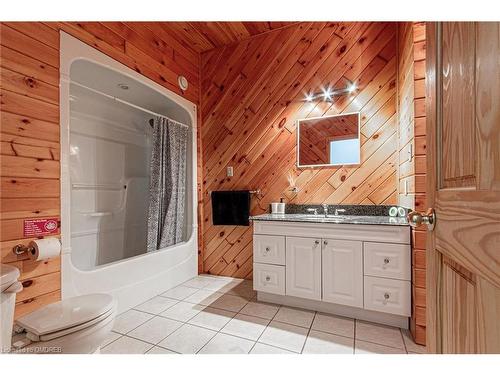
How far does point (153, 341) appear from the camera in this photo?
5.20 ft

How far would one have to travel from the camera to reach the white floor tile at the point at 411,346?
150 cm

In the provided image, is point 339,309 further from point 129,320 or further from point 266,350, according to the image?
point 129,320

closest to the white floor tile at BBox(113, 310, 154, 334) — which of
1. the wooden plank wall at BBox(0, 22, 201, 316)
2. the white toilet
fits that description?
the wooden plank wall at BBox(0, 22, 201, 316)

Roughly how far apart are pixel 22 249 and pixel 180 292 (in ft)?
4.58

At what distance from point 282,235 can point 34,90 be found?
207 cm

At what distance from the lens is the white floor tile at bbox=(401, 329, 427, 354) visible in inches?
59.2

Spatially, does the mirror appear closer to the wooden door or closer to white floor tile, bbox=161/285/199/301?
the wooden door

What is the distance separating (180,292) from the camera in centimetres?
241

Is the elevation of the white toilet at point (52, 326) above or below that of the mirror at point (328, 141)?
below

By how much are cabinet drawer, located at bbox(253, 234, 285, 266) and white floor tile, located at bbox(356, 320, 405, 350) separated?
0.74m

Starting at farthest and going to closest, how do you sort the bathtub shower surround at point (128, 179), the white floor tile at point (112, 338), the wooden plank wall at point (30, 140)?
the bathtub shower surround at point (128, 179) → the white floor tile at point (112, 338) → the wooden plank wall at point (30, 140)

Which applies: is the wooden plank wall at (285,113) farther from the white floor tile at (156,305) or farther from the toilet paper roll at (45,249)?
the toilet paper roll at (45,249)

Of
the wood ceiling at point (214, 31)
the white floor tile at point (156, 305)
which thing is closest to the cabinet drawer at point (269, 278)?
the white floor tile at point (156, 305)
